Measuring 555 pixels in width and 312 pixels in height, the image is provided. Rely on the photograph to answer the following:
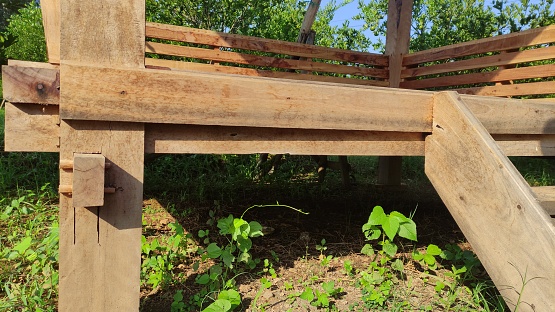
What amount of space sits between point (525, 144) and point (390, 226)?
35.2 inches

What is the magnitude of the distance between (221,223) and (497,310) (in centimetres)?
142

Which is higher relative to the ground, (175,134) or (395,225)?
(175,134)

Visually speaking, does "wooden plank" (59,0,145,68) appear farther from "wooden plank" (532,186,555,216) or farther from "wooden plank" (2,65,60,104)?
"wooden plank" (532,186,555,216)

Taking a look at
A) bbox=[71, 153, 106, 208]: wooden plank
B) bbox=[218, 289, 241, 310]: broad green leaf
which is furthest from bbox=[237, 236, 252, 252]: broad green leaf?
bbox=[71, 153, 106, 208]: wooden plank

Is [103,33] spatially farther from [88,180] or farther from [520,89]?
[520,89]

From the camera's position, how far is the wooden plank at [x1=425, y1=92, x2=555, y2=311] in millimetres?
1596

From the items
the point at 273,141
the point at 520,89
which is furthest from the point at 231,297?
the point at 520,89

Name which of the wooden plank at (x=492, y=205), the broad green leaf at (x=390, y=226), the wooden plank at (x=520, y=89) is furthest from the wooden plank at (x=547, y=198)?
the wooden plank at (x=520, y=89)

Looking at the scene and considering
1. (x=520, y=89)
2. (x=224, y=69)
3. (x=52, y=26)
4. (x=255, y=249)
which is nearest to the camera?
(x=52, y=26)

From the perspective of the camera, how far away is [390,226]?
2270mm

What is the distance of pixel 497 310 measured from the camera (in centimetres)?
217

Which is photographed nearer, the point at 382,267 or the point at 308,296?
the point at 308,296

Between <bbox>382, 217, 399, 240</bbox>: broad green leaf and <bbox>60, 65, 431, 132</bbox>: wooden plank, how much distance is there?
484 mm

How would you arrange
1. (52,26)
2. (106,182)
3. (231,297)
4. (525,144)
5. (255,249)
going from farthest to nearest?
(255,249)
(525,144)
(52,26)
(231,297)
(106,182)
